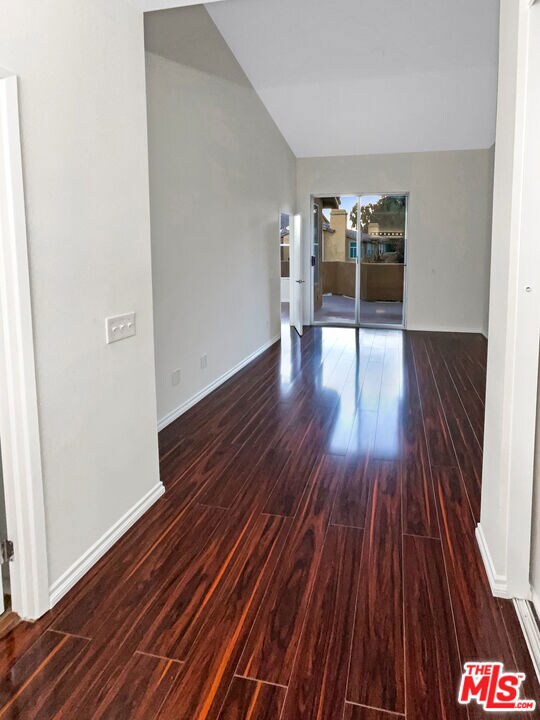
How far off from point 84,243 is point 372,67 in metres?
5.13

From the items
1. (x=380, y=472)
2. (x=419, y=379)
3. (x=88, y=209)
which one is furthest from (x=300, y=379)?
(x=88, y=209)

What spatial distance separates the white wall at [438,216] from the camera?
27.9 feet

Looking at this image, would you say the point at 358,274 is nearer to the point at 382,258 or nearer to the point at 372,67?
the point at 382,258

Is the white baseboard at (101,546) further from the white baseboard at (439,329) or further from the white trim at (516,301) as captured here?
the white baseboard at (439,329)

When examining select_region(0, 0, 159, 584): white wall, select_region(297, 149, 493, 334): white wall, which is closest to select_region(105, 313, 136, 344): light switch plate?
select_region(0, 0, 159, 584): white wall

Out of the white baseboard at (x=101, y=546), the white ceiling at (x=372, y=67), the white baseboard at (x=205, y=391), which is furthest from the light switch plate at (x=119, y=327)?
the white ceiling at (x=372, y=67)

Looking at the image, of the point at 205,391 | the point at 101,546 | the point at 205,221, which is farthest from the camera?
the point at 205,391

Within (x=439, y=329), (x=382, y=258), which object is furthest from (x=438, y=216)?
(x=439, y=329)

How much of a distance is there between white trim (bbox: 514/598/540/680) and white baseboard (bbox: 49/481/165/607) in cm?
171

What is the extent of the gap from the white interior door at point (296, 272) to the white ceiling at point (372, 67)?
1402 mm

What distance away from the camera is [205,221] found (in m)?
5.01

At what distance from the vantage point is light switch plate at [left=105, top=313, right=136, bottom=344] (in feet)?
8.03

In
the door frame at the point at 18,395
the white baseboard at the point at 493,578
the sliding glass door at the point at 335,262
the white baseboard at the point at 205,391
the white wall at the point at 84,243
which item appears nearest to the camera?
the door frame at the point at 18,395

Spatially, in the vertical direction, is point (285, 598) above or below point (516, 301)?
below
